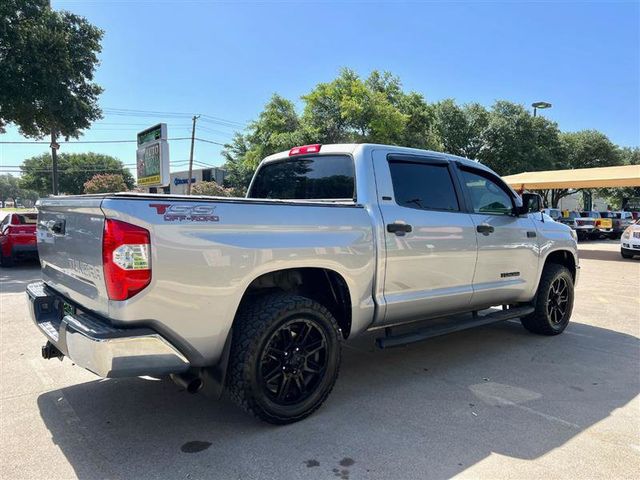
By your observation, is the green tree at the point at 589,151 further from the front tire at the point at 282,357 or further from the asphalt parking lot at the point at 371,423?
the front tire at the point at 282,357

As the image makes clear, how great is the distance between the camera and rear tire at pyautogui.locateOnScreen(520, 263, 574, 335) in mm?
5699

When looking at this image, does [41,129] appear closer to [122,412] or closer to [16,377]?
[16,377]

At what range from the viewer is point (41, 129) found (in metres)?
19.1

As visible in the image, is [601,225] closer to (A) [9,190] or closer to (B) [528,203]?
(B) [528,203]

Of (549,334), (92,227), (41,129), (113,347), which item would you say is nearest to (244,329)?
(113,347)

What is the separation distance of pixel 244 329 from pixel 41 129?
19.5 meters

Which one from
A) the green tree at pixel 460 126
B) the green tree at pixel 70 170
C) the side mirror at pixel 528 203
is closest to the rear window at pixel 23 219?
the side mirror at pixel 528 203

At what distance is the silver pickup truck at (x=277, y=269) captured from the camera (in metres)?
2.78

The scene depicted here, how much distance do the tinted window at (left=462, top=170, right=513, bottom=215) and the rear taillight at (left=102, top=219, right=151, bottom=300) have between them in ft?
10.6

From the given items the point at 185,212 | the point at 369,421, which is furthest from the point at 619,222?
the point at 185,212

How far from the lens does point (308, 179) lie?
4.57 m

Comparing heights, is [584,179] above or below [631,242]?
above

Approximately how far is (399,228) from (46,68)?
1556 cm

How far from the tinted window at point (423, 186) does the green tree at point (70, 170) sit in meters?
77.1
